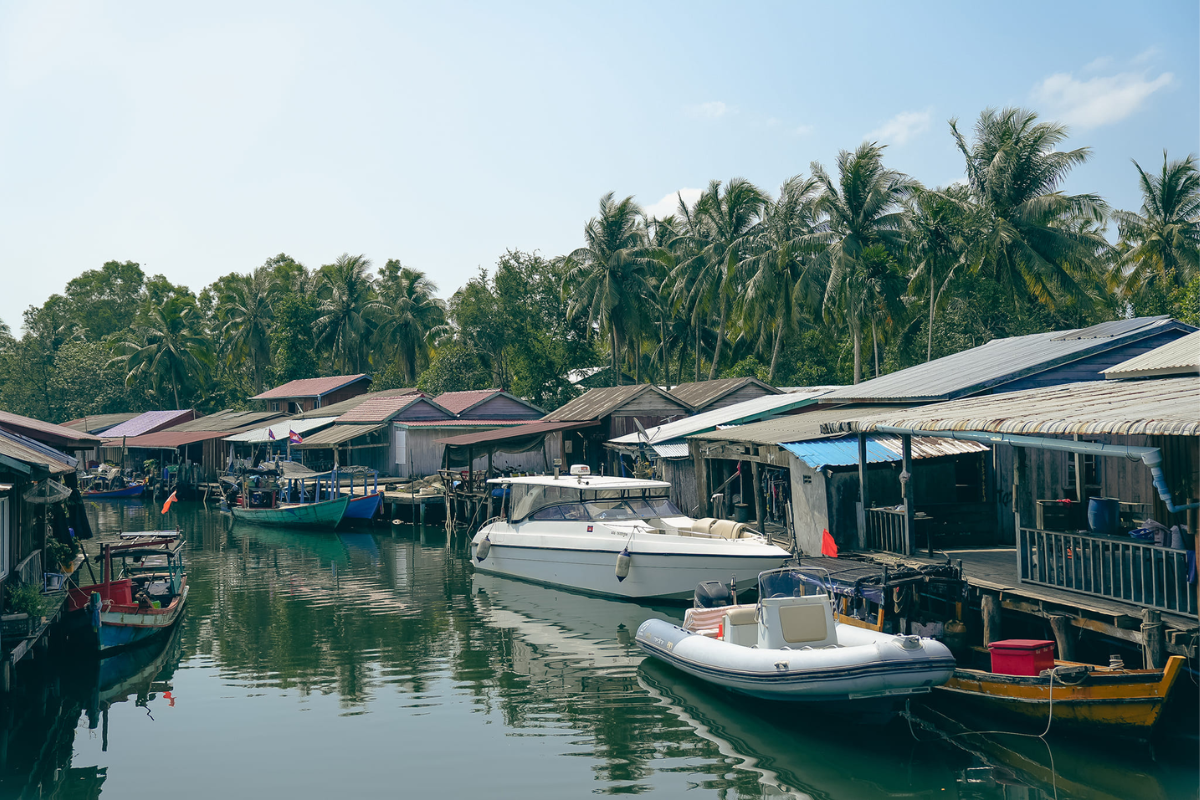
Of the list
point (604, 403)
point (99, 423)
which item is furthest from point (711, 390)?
point (99, 423)

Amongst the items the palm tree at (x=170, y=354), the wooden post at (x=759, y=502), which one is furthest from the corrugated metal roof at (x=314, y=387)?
the wooden post at (x=759, y=502)

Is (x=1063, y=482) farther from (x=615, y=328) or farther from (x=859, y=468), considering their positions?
(x=615, y=328)

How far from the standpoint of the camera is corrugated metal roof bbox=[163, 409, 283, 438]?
53.5 m

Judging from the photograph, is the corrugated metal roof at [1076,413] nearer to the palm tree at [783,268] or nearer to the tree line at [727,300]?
the tree line at [727,300]

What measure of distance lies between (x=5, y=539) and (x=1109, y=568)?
1607cm

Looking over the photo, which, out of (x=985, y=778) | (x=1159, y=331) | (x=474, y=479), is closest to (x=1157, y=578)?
(x=985, y=778)

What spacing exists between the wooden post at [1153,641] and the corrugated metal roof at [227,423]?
48829 mm

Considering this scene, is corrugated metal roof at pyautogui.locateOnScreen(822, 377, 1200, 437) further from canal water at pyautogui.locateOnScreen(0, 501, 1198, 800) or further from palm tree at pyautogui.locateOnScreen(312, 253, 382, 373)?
palm tree at pyautogui.locateOnScreen(312, 253, 382, 373)

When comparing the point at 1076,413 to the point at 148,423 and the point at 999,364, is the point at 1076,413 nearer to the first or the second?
the point at 999,364

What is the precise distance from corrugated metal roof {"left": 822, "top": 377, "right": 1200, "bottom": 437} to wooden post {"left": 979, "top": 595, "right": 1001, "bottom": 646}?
2.39m

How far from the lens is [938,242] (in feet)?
119

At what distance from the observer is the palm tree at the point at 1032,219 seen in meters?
34.3

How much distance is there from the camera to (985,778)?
10289mm

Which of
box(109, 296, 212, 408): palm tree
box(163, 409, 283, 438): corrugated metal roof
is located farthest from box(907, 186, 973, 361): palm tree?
box(109, 296, 212, 408): palm tree
